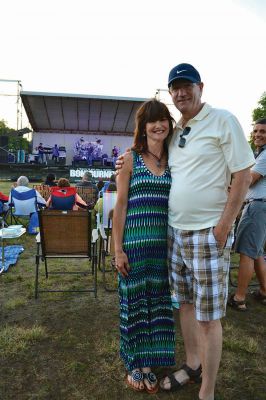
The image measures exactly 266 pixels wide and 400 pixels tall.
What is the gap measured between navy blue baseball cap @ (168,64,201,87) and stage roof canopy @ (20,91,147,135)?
61.8 ft

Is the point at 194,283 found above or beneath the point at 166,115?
beneath

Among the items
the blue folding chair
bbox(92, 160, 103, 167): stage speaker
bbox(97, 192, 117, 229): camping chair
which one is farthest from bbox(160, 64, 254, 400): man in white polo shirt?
bbox(92, 160, 103, 167): stage speaker

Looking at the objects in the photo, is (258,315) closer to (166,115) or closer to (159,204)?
(159,204)

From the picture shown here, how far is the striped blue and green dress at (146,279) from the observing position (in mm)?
1999

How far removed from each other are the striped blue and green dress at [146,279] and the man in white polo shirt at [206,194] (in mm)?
119

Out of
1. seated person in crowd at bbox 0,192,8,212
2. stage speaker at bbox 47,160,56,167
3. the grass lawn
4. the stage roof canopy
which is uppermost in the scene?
the stage roof canopy

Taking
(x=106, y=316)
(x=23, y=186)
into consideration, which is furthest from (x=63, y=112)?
(x=106, y=316)

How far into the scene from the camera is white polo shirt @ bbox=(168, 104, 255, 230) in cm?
172

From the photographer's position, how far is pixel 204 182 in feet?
5.92

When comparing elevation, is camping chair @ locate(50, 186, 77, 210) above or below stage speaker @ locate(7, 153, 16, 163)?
below

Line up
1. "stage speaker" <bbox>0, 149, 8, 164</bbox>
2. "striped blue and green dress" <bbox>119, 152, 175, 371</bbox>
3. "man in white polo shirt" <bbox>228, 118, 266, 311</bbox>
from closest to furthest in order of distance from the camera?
"striped blue and green dress" <bbox>119, 152, 175, 371</bbox> → "man in white polo shirt" <bbox>228, 118, 266, 311</bbox> → "stage speaker" <bbox>0, 149, 8, 164</bbox>

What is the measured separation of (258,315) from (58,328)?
Result: 1963mm

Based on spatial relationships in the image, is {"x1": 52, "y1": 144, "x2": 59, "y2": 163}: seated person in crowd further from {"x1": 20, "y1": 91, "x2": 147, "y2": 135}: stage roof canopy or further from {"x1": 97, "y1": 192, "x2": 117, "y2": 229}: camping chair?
{"x1": 97, "y1": 192, "x2": 117, "y2": 229}: camping chair

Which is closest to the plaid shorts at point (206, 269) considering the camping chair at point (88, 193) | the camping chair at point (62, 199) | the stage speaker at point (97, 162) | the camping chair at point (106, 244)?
the camping chair at point (106, 244)
